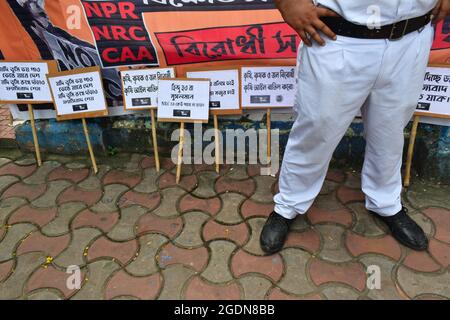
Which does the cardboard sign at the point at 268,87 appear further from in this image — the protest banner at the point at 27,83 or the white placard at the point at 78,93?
the protest banner at the point at 27,83

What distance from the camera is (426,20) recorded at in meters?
1.98

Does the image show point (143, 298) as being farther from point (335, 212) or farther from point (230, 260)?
point (335, 212)

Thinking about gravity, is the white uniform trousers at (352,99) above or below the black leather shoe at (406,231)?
above

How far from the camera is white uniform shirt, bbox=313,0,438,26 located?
5.89 feet

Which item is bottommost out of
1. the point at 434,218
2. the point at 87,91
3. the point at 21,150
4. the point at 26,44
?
the point at 434,218

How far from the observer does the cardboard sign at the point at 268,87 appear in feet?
9.69

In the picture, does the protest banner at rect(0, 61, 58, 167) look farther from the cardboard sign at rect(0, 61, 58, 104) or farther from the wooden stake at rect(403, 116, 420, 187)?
the wooden stake at rect(403, 116, 420, 187)

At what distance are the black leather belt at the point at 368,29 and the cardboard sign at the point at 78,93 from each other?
77.4 inches

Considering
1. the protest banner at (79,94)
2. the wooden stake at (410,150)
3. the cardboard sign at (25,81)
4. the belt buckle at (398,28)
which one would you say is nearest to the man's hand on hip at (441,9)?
the belt buckle at (398,28)

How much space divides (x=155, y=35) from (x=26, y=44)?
1.13 metres

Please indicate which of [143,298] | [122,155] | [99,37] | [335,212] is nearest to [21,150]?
[122,155]

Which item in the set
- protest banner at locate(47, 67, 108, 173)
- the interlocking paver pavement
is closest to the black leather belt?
the interlocking paver pavement

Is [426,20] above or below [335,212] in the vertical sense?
above
